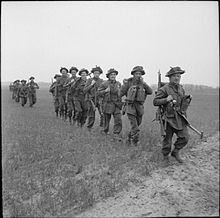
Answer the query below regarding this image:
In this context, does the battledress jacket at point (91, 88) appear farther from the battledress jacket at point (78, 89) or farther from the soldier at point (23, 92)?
the soldier at point (23, 92)

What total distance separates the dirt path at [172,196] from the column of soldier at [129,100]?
1.63 feet

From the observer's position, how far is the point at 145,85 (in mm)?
6160

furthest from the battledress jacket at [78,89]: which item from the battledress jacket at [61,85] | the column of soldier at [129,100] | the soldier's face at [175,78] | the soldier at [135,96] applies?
the soldier's face at [175,78]

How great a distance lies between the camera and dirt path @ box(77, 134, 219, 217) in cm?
349

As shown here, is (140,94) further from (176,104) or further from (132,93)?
(176,104)

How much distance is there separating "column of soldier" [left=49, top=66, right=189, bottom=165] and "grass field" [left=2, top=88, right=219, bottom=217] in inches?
18.1

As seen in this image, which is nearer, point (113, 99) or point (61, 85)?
point (113, 99)

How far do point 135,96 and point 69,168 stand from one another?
1962 millimetres

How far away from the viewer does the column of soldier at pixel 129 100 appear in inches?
187

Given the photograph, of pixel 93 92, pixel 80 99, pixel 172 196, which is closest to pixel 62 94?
pixel 80 99

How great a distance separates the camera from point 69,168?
548 centimetres

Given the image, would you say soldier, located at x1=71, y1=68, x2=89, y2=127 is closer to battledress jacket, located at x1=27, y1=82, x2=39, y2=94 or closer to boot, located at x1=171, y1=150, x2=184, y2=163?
boot, located at x1=171, y1=150, x2=184, y2=163

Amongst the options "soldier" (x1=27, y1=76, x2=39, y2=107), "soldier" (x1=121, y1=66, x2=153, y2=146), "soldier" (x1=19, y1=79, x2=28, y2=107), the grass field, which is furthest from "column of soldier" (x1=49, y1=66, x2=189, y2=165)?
"soldier" (x1=19, y1=79, x2=28, y2=107)

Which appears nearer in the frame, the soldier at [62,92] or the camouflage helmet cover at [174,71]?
the camouflage helmet cover at [174,71]
